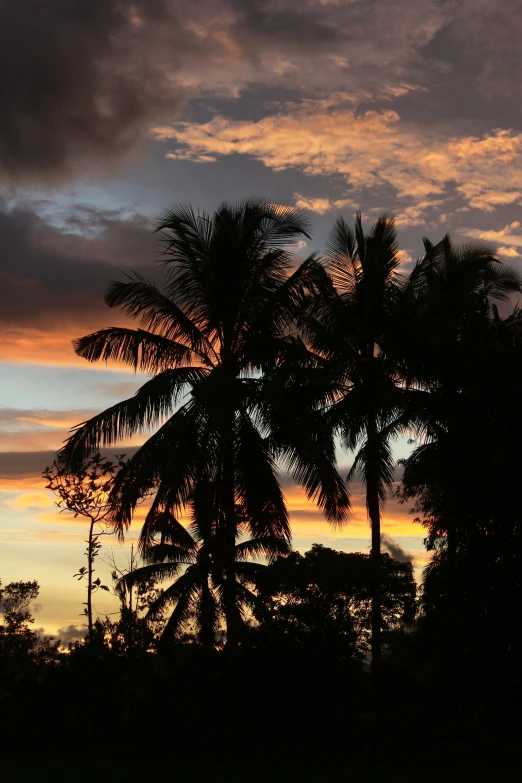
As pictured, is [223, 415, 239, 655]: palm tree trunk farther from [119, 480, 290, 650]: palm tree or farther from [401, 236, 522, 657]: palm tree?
[401, 236, 522, 657]: palm tree

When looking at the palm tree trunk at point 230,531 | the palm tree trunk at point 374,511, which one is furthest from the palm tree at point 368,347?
the palm tree trunk at point 230,531

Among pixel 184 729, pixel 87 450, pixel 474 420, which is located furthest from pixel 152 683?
pixel 474 420

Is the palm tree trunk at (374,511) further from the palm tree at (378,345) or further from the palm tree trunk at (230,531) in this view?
the palm tree trunk at (230,531)

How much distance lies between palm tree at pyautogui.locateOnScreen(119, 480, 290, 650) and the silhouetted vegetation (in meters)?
0.30

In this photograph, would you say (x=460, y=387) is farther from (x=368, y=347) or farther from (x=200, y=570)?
(x=200, y=570)

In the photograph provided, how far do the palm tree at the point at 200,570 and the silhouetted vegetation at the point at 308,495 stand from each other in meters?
0.30

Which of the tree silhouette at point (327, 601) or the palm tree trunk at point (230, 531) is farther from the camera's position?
the tree silhouette at point (327, 601)

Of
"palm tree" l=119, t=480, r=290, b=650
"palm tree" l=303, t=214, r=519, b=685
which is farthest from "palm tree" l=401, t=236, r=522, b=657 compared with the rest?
"palm tree" l=119, t=480, r=290, b=650

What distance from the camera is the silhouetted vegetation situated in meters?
17.3

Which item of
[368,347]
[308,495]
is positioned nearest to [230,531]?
[308,495]

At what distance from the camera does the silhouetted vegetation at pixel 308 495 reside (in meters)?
17.3

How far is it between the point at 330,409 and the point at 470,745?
8.77 m

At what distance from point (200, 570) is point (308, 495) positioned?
485 centimetres

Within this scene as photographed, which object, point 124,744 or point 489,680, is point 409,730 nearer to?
point 489,680
